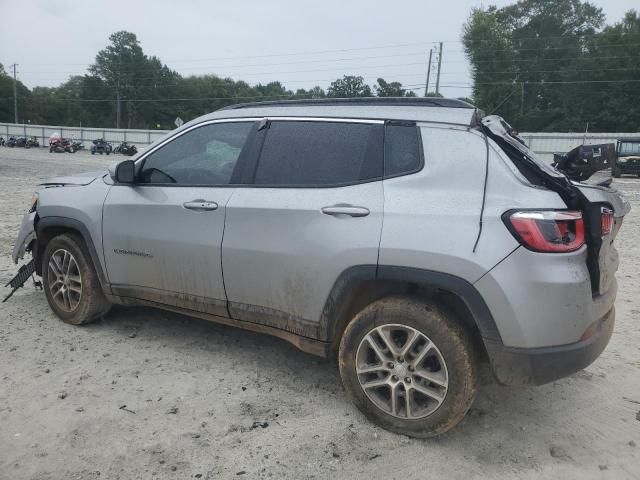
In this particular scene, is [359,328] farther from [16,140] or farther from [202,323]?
[16,140]

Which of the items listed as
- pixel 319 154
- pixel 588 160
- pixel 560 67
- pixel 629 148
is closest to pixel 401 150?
pixel 319 154

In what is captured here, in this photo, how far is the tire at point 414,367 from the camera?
2.70 meters

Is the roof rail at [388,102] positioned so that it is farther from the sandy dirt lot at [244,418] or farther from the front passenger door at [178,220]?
the sandy dirt lot at [244,418]

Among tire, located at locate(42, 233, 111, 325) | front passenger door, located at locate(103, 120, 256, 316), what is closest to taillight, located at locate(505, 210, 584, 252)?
front passenger door, located at locate(103, 120, 256, 316)

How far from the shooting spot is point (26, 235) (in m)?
4.62

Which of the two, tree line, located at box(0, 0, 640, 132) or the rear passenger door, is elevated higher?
tree line, located at box(0, 0, 640, 132)

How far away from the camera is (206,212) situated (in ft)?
11.4

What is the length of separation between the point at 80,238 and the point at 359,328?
2.64m

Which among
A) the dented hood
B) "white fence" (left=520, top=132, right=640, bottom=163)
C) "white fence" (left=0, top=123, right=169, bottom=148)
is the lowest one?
the dented hood

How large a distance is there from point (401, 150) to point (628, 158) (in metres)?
28.5

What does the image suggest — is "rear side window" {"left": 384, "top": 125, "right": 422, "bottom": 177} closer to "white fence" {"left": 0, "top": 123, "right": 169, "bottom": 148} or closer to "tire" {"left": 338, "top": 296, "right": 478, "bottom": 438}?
"tire" {"left": 338, "top": 296, "right": 478, "bottom": 438}

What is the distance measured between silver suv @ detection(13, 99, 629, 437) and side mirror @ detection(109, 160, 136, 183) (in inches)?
0.4

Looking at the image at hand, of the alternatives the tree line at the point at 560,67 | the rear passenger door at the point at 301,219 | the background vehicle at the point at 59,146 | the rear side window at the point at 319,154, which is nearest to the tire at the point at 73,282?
the rear passenger door at the point at 301,219

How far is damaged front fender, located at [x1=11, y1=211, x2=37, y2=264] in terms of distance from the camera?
454cm
